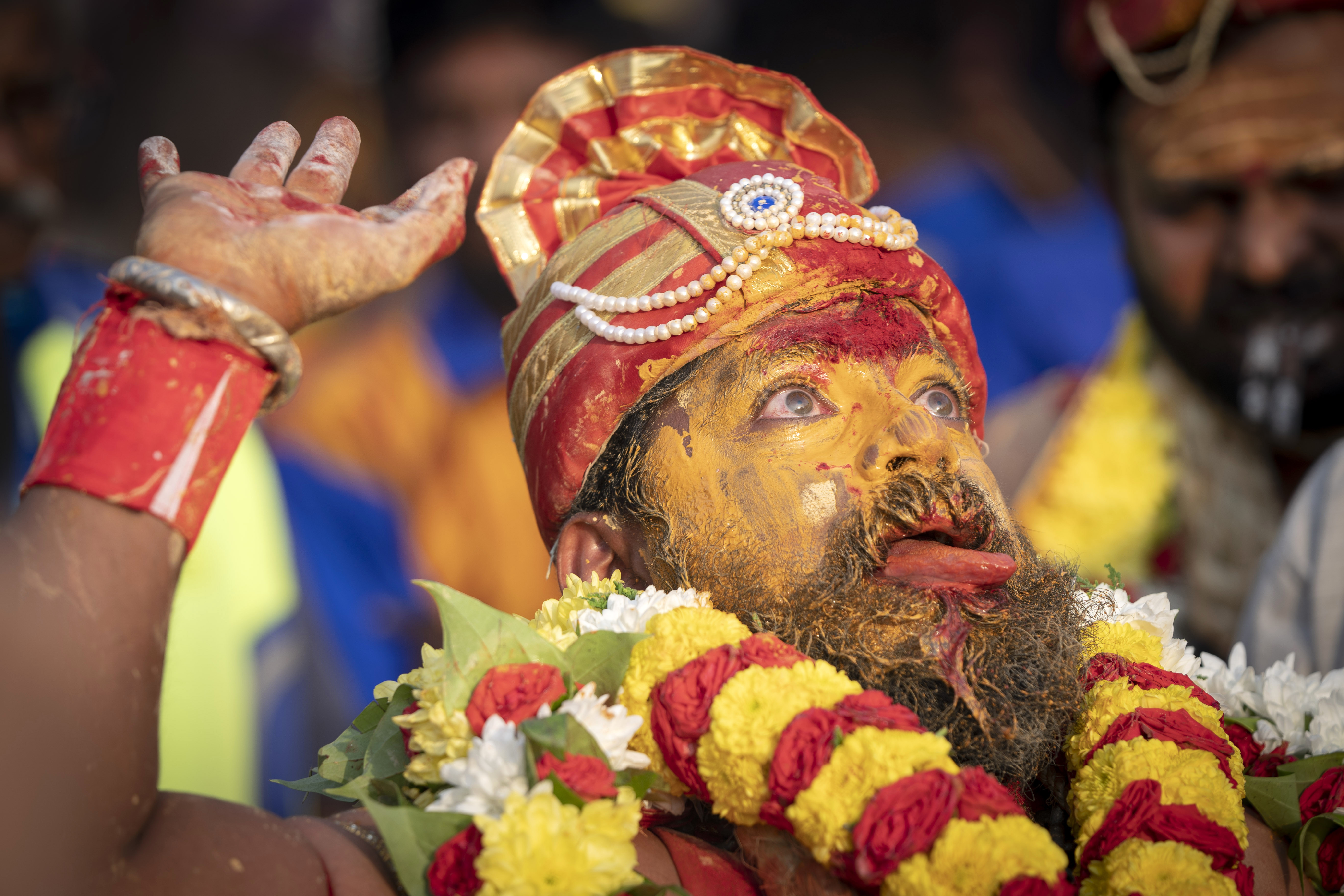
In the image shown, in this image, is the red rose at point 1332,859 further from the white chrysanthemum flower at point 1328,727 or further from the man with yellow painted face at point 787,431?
the man with yellow painted face at point 787,431

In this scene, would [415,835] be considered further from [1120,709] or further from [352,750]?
[1120,709]

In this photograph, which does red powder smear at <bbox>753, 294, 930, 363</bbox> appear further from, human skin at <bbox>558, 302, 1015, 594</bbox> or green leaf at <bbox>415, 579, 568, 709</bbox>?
green leaf at <bbox>415, 579, 568, 709</bbox>

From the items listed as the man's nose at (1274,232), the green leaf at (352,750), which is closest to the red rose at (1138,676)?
the green leaf at (352,750)

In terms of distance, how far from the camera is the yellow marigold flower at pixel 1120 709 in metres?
2.32

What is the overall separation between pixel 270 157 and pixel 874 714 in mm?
1490

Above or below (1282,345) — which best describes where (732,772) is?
below

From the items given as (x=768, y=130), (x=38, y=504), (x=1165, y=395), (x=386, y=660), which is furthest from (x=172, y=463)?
(x=1165, y=395)

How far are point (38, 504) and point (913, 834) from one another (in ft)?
4.59

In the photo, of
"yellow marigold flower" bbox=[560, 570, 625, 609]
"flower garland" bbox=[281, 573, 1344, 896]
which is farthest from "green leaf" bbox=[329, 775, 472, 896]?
"yellow marigold flower" bbox=[560, 570, 625, 609]

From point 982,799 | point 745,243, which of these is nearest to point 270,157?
point 745,243

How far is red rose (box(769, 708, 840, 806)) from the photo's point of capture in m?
1.95

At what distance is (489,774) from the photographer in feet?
6.17

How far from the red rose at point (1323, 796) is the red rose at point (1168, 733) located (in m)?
0.24

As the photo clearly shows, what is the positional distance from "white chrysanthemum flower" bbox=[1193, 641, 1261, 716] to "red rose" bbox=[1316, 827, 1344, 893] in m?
0.39
